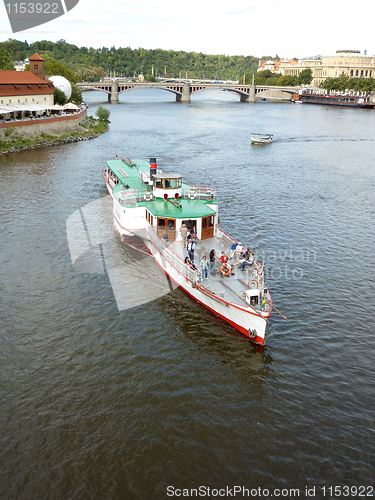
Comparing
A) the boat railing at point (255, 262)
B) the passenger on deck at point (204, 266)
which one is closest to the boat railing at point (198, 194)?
the boat railing at point (255, 262)

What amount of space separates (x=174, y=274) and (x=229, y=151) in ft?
202

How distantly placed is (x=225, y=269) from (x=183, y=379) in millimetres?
8533

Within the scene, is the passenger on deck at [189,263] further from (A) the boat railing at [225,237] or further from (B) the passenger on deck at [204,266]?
(A) the boat railing at [225,237]

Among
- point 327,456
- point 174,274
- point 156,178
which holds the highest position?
point 156,178

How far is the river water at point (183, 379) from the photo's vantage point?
54.1ft

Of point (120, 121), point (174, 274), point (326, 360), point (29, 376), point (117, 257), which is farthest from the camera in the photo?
point (120, 121)

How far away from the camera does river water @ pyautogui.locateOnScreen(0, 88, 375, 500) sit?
16.5 meters

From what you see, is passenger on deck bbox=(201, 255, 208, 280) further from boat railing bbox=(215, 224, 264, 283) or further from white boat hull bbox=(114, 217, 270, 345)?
boat railing bbox=(215, 224, 264, 283)

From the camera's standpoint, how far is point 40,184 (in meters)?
57.5

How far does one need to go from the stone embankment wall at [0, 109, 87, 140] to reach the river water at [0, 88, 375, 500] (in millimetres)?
44040

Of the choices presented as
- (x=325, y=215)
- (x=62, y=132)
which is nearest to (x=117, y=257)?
(x=325, y=215)

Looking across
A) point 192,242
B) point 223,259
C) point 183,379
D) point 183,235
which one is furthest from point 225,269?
point 183,379

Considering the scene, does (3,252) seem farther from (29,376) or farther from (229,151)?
(229,151)

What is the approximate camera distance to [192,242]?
28.8 metres
